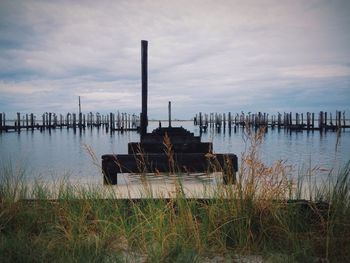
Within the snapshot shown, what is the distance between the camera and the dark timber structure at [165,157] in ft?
16.8

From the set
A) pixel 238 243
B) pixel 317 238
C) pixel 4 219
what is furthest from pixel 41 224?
pixel 317 238

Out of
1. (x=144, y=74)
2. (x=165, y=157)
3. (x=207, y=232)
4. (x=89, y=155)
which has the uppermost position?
(x=144, y=74)

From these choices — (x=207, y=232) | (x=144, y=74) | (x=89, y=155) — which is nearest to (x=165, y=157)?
(x=207, y=232)

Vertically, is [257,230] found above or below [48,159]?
above

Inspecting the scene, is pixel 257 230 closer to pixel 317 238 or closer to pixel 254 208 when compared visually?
pixel 254 208

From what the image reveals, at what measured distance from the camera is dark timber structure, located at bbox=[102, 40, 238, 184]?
5133mm

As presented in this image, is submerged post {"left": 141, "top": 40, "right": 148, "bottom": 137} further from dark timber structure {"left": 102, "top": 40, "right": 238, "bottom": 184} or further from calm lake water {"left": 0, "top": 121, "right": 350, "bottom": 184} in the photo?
calm lake water {"left": 0, "top": 121, "right": 350, "bottom": 184}

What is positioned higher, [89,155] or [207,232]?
[207,232]

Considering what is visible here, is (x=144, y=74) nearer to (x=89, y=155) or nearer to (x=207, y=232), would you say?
(x=207, y=232)

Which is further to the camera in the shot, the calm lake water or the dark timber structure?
the calm lake water

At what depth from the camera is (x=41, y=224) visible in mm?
3789

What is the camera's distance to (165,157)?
293 inches

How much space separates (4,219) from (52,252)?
109 centimetres

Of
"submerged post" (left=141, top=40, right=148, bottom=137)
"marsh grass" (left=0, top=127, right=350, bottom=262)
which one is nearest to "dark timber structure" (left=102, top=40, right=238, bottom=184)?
"submerged post" (left=141, top=40, right=148, bottom=137)
